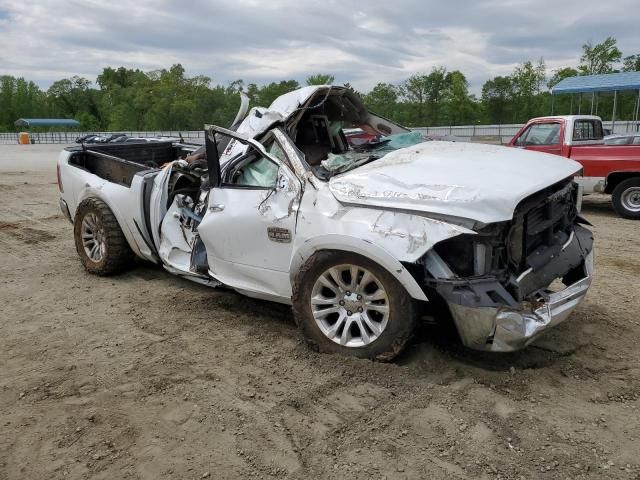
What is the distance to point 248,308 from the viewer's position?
4969mm

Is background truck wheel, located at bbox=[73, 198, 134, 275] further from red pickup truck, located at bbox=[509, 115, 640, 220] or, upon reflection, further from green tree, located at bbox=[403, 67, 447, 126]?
green tree, located at bbox=[403, 67, 447, 126]

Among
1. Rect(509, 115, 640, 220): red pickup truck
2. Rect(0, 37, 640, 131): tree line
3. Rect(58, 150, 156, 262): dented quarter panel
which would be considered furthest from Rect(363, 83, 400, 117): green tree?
Rect(58, 150, 156, 262): dented quarter panel

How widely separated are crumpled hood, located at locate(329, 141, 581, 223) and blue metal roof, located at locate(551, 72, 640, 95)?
24158 mm

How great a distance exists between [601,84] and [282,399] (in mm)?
27010

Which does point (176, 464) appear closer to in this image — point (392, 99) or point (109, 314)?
point (109, 314)

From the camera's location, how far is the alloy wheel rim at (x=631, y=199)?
31.5ft

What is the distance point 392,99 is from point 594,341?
46.3 metres

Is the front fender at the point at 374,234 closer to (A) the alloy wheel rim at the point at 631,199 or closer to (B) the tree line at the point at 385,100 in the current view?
(A) the alloy wheel rim at the point at 631,199

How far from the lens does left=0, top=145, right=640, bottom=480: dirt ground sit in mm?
2752

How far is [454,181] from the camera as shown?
350cm

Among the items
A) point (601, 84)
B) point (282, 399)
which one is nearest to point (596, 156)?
point (282, 399)

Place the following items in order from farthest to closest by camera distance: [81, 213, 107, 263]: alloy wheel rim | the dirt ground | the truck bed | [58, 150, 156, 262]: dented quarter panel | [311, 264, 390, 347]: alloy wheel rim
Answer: the truck bed < [81, 213, 107, 263]: alloy wheel rim < [58, 150, 156, 262]: dented quarter panel < [311, 264, 390, 347]: alloy wheel rim < the dirt ground

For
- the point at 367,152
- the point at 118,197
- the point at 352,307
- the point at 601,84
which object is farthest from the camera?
the point at 601,84

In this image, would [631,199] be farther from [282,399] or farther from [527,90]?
[527,90]
